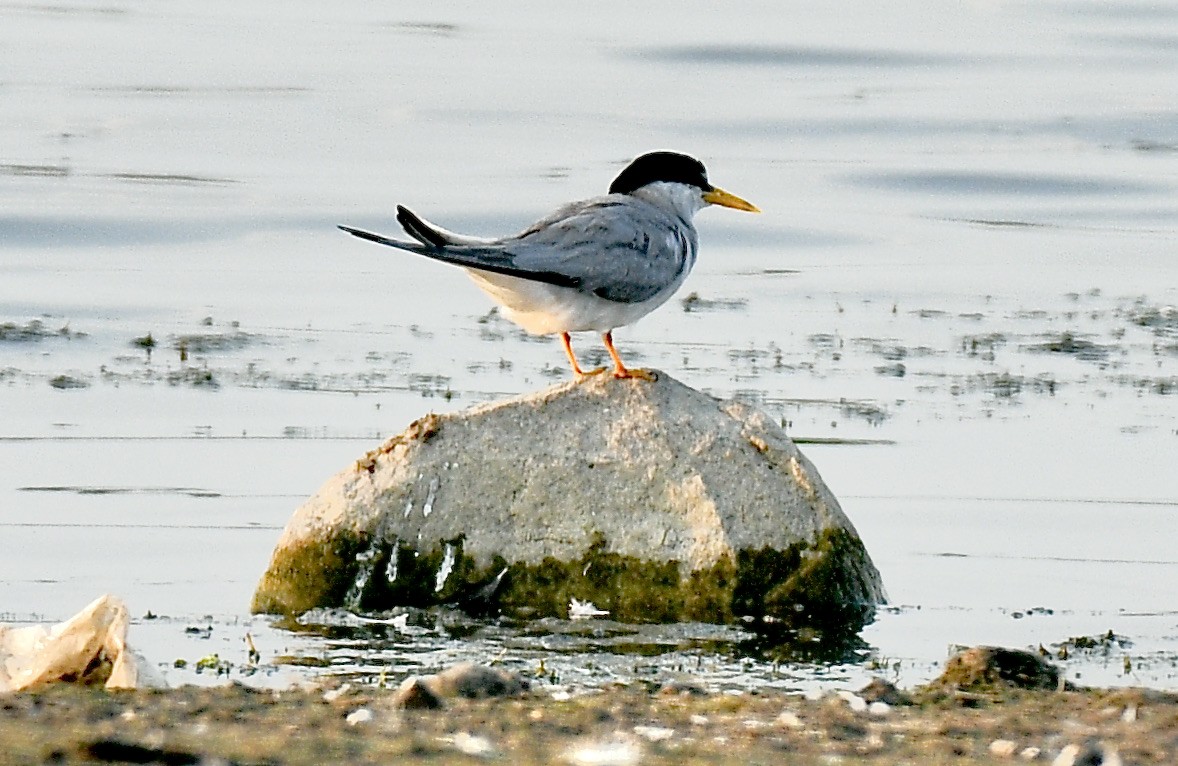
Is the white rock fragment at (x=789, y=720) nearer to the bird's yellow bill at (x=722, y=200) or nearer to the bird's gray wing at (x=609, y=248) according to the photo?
the bird's gray wing at (x=609, y=248)

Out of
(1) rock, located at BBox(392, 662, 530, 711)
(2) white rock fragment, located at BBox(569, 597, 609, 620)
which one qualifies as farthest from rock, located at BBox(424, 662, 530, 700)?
(2) white rock fragment, located at BBox(569, 597, 609, 620)

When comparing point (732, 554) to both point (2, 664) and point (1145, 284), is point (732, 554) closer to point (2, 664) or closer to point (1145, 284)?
point (2, 664)

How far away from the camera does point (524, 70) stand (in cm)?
2209

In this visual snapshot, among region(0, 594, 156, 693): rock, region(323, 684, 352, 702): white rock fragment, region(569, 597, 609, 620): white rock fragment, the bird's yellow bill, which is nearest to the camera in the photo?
region(323, 684, 352, 702): white rock fragment

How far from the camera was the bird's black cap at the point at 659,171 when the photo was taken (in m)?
8.50

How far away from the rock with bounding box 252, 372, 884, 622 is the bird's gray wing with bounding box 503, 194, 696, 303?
62 cm

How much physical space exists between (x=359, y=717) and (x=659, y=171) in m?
3.84

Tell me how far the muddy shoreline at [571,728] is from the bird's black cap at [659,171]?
3.31 metres

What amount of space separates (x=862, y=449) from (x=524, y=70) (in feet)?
43.0

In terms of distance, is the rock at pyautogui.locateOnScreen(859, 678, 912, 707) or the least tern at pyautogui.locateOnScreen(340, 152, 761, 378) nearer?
the rock at pyautogui.locateOnScreen(859, 678, 912, 707)

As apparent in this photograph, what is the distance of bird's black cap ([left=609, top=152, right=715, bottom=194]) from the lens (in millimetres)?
8500

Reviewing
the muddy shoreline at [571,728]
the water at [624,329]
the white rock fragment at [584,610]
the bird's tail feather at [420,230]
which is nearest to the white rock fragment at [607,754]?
the muddy shoreline at [571,728]

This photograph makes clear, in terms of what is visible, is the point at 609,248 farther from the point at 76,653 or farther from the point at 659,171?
the point at 76,653

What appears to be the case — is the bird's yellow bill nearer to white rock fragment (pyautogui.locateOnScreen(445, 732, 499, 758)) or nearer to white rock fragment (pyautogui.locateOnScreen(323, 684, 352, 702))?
white rock fragment (pyautogui.locateOnScreen(323, 684, 352, 702))
